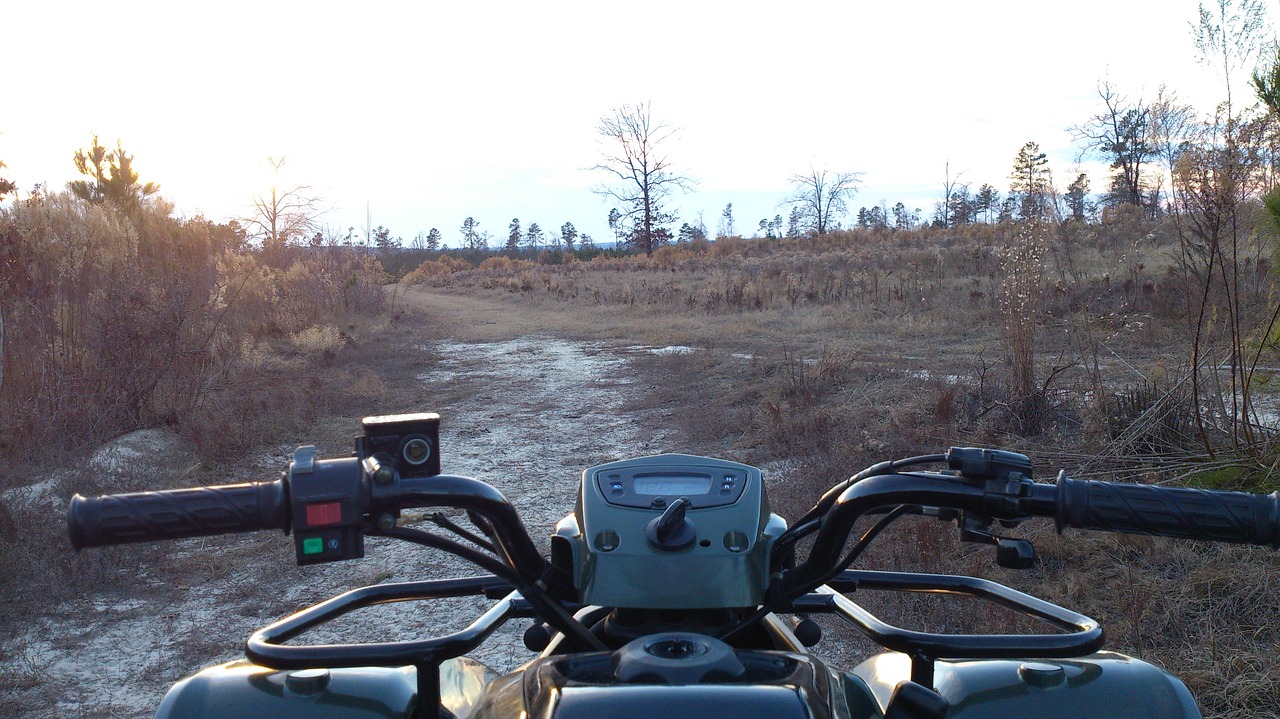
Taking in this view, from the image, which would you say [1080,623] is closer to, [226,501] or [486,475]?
[226,501]

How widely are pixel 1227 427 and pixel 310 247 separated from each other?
2386cm

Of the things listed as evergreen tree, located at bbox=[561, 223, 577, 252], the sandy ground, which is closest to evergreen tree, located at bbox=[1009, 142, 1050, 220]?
the sandy ground

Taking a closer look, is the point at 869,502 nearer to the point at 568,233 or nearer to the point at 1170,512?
the point at 1170,512

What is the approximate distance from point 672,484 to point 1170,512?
0.82 m

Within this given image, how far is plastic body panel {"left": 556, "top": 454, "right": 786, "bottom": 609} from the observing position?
1556mm

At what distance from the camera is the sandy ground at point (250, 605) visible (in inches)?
161

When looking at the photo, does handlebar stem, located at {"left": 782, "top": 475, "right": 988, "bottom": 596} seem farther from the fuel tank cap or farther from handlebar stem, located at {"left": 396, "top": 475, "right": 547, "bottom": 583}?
handlebar stem, located at {"left": 396, "top": 475, "right": 547, "bottom": 583}

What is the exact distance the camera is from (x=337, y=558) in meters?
1.35

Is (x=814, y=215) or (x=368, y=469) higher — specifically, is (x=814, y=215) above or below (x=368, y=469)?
above

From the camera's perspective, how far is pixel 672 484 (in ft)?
5.65

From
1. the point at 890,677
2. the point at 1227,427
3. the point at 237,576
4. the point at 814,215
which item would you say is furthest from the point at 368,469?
the point at 814,215

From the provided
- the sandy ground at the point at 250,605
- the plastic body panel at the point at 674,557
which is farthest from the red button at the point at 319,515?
the sandy ground at the point at 250,605

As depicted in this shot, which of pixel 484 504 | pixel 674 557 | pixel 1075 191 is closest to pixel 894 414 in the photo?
pixel 1075 191

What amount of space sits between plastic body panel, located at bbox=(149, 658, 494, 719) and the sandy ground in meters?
2.71
